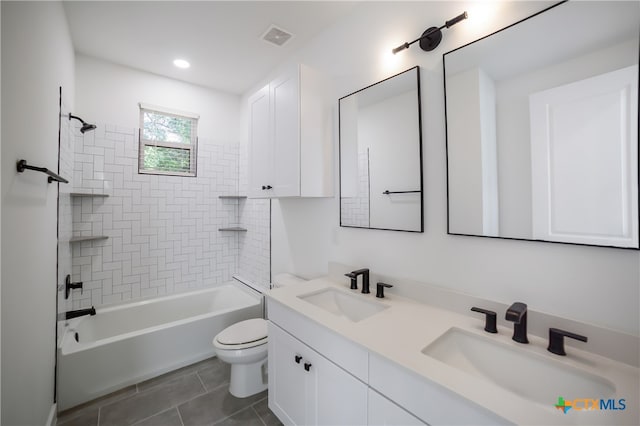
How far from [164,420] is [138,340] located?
0.70m

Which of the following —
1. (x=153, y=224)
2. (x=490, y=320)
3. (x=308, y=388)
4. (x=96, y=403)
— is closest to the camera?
(x=490, y=320)

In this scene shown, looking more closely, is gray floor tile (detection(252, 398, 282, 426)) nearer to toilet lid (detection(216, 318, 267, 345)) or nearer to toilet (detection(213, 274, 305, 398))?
toilet (detection(213, 274, 305, 398))

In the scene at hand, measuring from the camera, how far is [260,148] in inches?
88.4

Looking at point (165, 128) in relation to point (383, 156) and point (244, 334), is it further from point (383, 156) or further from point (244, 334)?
point (383, 156)

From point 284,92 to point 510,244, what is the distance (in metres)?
1.75

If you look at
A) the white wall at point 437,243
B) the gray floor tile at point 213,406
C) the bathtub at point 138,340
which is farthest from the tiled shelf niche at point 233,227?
the gray floor tile at point 213,406

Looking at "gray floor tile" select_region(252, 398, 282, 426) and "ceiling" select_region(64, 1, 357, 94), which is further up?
"ceiling" select_region(64, 1, 357, 94)

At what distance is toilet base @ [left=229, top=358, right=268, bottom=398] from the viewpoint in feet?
6.46

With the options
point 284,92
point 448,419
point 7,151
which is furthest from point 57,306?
point 448,419

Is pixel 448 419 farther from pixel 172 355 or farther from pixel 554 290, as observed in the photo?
pixel 172 355

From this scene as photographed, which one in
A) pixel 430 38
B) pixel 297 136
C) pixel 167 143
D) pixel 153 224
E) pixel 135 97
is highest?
pixel 135 97

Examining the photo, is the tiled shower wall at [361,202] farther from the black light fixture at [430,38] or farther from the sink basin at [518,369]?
the sink basin at [518,369]

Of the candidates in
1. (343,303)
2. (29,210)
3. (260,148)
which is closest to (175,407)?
(343,303)

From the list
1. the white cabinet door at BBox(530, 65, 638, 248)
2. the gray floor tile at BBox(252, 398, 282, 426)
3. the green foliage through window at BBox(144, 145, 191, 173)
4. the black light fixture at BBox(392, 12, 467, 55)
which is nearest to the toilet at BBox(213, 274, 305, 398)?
the gray floor tile at BBox(252, 398, 282, 426)
